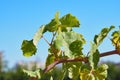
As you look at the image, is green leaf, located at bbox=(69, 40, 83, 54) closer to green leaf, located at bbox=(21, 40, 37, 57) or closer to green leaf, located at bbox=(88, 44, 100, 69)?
green leaf, located at bbox=(88, 44, 100, 69)

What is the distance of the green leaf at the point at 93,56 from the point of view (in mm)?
1204

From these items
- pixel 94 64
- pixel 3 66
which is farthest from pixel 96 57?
pixel 3 66

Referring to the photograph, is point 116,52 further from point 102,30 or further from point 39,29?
point 39,29

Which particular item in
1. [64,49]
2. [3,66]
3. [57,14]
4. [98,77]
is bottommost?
[98,77]

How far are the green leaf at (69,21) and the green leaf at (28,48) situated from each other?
138mm

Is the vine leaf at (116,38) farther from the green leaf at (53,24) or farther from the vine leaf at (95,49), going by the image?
the green leaf at (53,24)

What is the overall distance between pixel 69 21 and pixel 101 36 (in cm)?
13

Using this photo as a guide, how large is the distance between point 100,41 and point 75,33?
3.5 inches

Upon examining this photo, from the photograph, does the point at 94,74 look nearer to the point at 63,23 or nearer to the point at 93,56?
the point at 93,56

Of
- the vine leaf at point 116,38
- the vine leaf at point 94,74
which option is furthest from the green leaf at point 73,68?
the vine leaf at point 116,38

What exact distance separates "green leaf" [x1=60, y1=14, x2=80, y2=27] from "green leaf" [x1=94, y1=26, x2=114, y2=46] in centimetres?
12

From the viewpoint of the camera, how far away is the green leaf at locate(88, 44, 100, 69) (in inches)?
47.4

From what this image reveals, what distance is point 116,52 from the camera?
1.23 metres

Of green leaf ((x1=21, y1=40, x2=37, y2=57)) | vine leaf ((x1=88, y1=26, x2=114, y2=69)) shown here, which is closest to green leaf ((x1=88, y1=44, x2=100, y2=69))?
vine leaf ((x1=88, y1=26, x2=114, y2=69))
